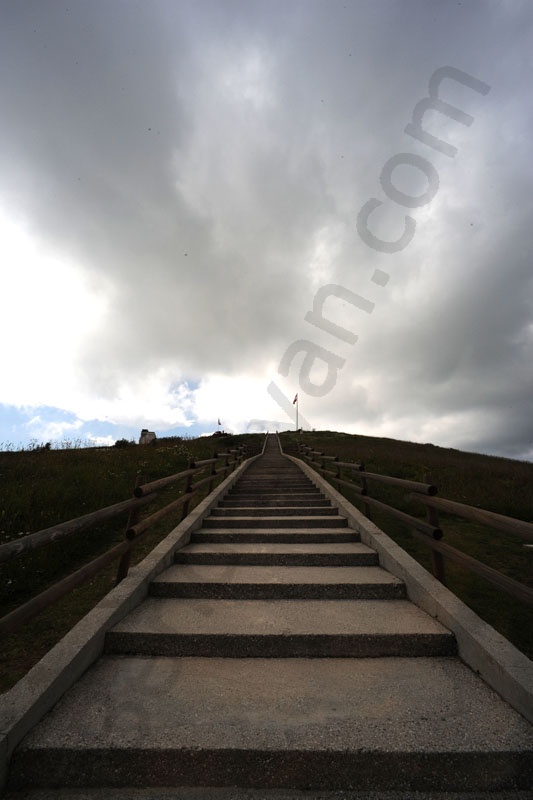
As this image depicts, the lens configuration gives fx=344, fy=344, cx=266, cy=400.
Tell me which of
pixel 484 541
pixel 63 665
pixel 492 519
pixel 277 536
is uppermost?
pixel 492 519

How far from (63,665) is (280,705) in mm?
1390

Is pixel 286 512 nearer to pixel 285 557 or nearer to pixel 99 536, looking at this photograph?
pixel 285 557

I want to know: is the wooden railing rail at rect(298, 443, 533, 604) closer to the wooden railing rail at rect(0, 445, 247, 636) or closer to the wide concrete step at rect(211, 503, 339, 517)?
the wide concrete step at rect(211, 503, 339, 517)

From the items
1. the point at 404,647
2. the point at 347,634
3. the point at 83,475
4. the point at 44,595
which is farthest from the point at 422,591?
the point at 83,475

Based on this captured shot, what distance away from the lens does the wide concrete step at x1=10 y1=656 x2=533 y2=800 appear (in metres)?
1.73

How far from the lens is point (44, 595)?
219cm

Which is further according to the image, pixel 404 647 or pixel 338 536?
pixel 338 536

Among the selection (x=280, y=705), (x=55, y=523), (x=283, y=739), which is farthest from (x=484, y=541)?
(x=55, y=523)

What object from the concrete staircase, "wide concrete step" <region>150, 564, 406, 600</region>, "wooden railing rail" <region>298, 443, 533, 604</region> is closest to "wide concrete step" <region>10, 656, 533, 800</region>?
the concrete staircase

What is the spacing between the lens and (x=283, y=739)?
1.80 metres

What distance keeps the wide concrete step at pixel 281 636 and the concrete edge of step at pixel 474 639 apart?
12 centimetres

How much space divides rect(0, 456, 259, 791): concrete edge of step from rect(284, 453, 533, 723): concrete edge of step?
2562 millimetres

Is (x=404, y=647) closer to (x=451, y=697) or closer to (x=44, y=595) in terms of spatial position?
(x=451, y=697)

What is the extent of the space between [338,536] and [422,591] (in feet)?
5.56
